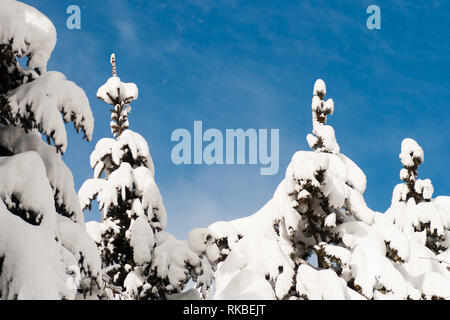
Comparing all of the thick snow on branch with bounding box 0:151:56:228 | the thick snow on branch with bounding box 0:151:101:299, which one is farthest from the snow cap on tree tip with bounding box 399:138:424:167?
the thick snow on branch with bounding box 0:151:56:228

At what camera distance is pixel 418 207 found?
58.7 ft

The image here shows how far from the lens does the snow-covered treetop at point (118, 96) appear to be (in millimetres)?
15875

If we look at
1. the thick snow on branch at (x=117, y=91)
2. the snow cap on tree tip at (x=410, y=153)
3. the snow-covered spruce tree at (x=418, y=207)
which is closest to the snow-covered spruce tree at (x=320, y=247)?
the snow-covered spruce tree at (x=418, y=207)

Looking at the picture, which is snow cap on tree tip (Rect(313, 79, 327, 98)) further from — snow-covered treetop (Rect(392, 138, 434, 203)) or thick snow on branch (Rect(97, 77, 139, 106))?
thick snow on branch (Rect(97, 77, 139, 106))

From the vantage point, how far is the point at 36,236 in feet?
16.7

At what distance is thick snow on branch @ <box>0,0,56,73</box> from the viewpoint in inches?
230

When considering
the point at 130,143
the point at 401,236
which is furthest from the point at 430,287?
the point at 130,143

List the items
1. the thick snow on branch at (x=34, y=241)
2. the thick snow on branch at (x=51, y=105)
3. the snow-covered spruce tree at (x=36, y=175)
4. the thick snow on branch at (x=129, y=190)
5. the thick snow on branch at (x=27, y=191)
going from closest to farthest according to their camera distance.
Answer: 1. the thick snow on branch at (x=34, y=241)
2. the snow-covered spruce tree at (x=36, y=175)
3. the thick snow on branch at (x=27, y=191)
4. the thick snow on branch at (x=51, y=105)
5. the thick snow on branch at (x=129, y=190)

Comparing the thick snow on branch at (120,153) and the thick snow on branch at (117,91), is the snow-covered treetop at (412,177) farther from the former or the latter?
the thick snow on branch at (117,91)

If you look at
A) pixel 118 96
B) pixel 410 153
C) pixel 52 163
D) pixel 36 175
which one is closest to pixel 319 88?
pixel 410 153

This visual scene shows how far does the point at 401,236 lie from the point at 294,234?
3074 mm

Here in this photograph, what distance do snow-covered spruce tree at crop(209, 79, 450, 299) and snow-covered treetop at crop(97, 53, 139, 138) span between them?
5.19 metres

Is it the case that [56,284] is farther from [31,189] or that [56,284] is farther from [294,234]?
[294,234]

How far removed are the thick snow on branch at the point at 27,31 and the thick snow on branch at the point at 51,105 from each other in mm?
372
